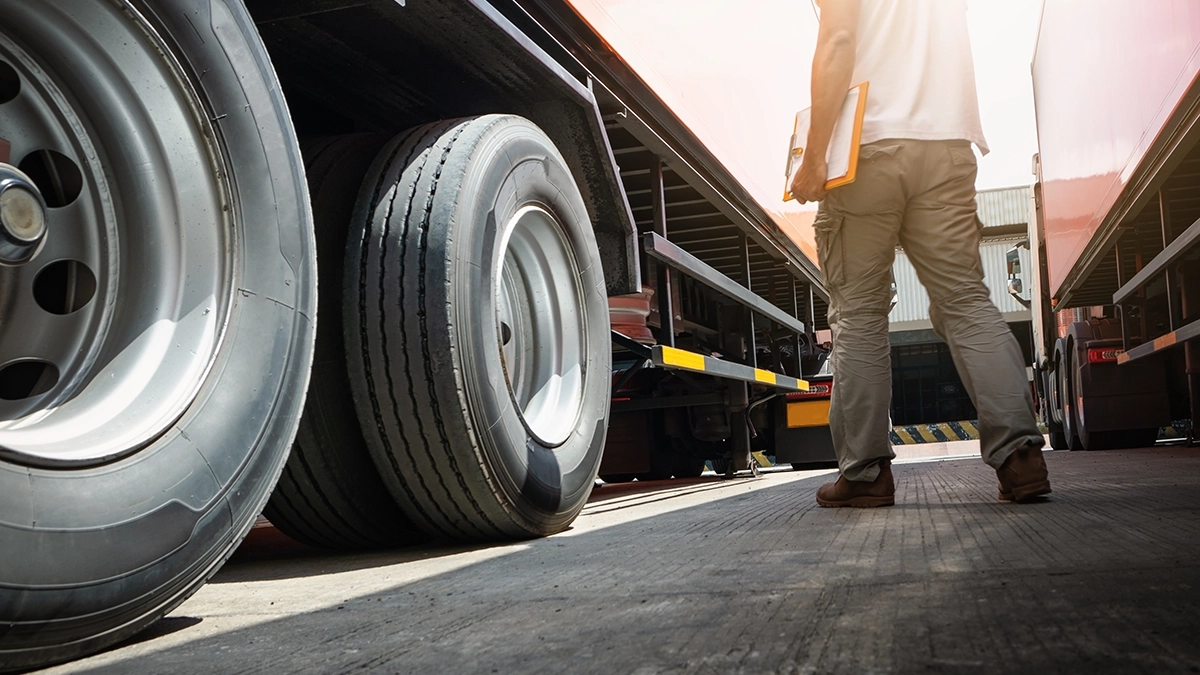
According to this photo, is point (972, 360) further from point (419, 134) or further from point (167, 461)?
point (167, 461)

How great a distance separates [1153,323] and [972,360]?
505 cm

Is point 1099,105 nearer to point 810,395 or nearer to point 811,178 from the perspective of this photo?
point 810,395

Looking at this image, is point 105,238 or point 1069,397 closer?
point 105,238

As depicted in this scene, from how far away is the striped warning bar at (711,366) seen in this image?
402 cm

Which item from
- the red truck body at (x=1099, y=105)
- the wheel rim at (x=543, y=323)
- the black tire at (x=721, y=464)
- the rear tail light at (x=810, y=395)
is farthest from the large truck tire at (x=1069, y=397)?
the wheel rim at (x=543, y=323)

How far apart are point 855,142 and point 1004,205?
2369 cm

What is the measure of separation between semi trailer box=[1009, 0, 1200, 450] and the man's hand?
4.77ft

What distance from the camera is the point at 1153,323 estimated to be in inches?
290

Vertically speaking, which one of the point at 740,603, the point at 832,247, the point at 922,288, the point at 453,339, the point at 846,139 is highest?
the point at 922,288

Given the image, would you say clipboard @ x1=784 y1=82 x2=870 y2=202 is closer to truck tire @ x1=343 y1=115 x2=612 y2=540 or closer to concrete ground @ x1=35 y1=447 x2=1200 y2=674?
truck tire @ x1=343 y1=115 x2=612 y2=540

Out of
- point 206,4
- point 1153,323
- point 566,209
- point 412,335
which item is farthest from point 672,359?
point 1153,323

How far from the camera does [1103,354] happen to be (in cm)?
829

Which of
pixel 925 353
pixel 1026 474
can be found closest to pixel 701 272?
pixel 1026 474

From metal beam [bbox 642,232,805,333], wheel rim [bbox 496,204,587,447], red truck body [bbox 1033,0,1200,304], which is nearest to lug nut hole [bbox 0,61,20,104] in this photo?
wheel rim [bbox 496,204,587,447]
